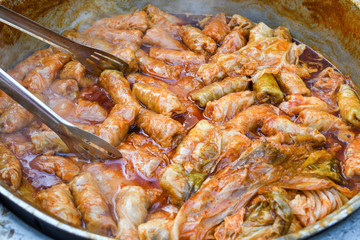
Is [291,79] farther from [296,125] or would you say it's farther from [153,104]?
[153,104]

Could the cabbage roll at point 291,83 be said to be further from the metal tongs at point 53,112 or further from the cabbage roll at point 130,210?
the cabbage roll at point 130,210

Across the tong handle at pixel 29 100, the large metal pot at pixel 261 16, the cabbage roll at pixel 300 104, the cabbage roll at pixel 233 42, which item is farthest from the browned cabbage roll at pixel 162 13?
the tong handle at pixel 29 100

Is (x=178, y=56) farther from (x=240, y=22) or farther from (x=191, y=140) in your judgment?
(x=191, y=140)

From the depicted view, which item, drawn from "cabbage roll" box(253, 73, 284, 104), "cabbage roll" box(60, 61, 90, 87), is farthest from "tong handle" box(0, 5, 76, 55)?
"cabbage roll" box(253, 73, 284, 104)

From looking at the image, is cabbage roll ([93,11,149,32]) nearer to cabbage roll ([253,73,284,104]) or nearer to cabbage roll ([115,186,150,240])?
cabbage roll ([253,73,284,104])

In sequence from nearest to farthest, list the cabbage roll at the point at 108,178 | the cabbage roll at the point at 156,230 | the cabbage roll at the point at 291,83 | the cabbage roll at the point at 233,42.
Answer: the cabbage roll at the point at 156,230, the cabbage roll at the point at 108,178, the cabbage roll at the point at 291,83, the cabbage roll at the point at 233,42

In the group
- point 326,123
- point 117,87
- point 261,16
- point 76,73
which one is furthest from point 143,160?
point 261,16

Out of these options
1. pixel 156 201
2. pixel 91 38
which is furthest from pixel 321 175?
pixel 91 38
